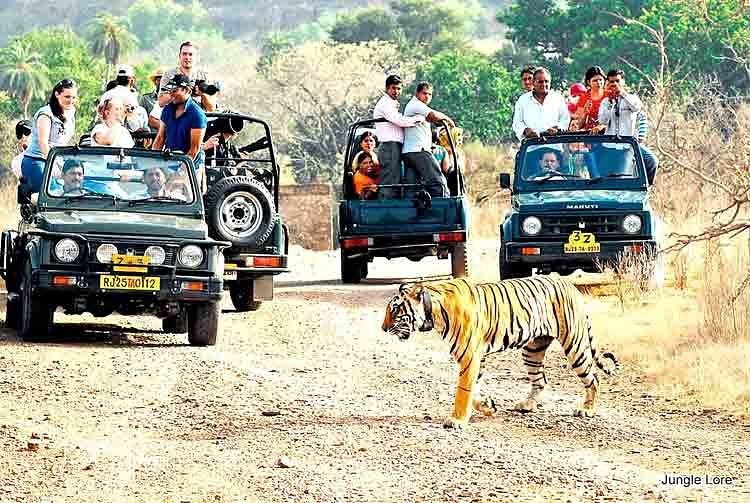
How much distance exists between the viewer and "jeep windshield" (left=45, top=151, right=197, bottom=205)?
13.3m

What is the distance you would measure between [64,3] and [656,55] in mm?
112645

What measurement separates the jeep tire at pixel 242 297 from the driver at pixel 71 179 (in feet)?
10.4

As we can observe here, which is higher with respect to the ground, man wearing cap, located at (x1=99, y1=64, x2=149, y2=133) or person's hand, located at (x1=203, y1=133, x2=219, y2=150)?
man wearing cap, located at (x1=99, y1=64, x2=149, y2=133)

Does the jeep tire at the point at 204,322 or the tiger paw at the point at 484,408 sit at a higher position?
the jeep tire at the point at 204,322

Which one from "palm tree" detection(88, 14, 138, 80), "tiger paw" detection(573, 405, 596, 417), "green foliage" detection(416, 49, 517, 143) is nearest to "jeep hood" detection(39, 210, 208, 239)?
"tiger paw" detection(573, 405, 596, 417)

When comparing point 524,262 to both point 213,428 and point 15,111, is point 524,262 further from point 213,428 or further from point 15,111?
point 15,111

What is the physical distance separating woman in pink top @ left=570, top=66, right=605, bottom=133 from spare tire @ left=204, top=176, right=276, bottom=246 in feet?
14.6

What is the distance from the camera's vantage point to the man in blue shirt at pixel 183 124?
1440 centimetres

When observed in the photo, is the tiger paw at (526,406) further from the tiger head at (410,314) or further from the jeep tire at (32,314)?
the jeep tire at (32,314)

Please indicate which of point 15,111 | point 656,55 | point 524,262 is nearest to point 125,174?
point 524,262

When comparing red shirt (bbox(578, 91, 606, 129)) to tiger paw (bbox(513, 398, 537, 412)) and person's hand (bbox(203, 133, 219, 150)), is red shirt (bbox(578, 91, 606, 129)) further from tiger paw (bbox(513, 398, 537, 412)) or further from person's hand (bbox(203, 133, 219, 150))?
tiger paw (bbox(513, 398, 537, 412))

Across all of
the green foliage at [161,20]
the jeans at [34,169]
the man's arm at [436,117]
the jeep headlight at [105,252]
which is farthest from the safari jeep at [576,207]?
the green foliage at [161,20]

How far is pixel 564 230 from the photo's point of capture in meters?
17.2

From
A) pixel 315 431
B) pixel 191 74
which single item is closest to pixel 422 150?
pixel 191 74
